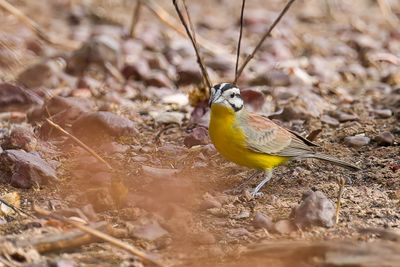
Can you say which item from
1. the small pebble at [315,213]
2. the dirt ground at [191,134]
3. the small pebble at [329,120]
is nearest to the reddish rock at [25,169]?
the dirt ground at [191,134]

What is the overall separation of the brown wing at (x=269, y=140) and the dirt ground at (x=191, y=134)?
0.53 ft

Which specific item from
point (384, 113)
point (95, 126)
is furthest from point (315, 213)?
point (384, 113)

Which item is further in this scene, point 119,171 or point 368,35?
point 368,35

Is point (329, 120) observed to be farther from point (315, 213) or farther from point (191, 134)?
point (315, 213)

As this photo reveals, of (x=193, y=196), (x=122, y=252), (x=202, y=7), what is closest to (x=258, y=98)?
(x=193, y=196)

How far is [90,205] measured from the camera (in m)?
4.88

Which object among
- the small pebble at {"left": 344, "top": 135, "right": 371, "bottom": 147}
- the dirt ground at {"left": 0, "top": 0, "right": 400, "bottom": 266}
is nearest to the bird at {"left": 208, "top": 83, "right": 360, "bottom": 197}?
the dirt ground at {"left": 0, "top": 0, "right": 400, "bottom": 266}

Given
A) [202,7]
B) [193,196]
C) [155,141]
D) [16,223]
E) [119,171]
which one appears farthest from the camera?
[202,7]

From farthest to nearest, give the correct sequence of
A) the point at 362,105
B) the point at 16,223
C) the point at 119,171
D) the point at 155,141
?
the point at 362,105 → the point at 155,141 → the point at 119,171 → the point at 16,223

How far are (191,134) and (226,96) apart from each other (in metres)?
0.64

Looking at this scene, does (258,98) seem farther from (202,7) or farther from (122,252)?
(202,7)

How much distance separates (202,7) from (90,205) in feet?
25.3

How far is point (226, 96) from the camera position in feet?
19.3

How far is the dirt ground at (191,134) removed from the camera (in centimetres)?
439
